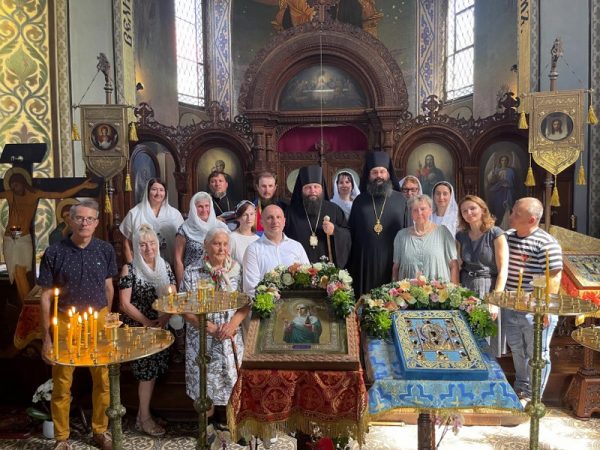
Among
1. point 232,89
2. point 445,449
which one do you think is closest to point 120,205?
point 232,89

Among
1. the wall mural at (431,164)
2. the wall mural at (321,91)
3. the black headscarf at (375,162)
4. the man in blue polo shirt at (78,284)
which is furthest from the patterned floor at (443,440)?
the wall mural at (321,91)

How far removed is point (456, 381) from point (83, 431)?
3.16 meters

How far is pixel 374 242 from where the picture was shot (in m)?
5.06

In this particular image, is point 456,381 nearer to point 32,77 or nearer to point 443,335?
point 443,335

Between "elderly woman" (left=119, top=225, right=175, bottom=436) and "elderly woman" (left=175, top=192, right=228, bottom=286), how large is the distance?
589mm

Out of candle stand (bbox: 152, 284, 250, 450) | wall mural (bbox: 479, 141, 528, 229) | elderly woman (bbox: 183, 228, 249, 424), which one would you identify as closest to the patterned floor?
elderly woman (bbox: 183, 228, 249, 424)

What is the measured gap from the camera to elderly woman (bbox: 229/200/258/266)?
4379 millimetres

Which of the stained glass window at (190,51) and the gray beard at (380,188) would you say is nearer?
the gray beard at (380,188)

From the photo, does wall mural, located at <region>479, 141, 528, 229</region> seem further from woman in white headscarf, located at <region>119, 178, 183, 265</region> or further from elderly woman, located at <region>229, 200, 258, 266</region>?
woman in white headscarf, located at <region>119, 178, 183, 265</region>

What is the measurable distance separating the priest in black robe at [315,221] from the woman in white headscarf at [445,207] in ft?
2.93

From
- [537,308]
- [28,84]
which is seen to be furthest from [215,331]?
[28,84]

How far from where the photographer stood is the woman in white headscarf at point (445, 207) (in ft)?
16.0

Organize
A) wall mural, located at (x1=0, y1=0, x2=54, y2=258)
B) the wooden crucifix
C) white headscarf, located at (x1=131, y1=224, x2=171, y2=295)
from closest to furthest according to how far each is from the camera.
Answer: white headscarf, located at (x1=131, y1=224, x2=171, y2=295)
the wooden crucifix
wall mural, located at (x1=0, y1=0, x2=54, y2=258)

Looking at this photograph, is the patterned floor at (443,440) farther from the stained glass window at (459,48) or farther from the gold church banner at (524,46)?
the stained glass window at (459,48)
